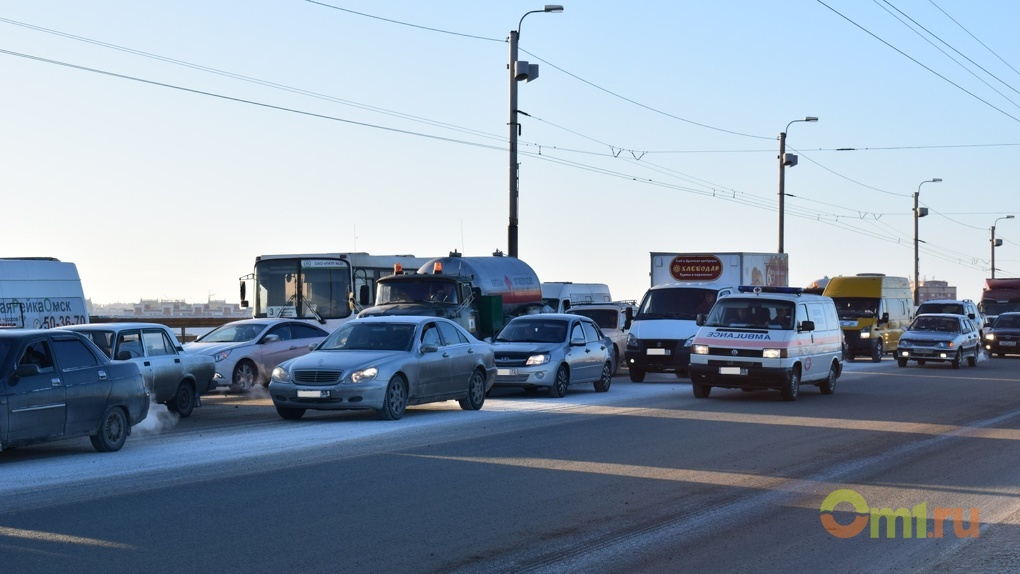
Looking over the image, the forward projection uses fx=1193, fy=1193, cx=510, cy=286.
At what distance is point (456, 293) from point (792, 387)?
7.96 m

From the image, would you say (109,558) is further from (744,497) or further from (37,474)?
(744,497)

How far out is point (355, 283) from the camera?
3453 centimetres

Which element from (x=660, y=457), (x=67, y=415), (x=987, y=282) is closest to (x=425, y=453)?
(x=660, y=457)

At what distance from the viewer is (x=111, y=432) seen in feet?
46.3

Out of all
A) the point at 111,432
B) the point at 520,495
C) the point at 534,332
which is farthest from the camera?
the point at 534,332

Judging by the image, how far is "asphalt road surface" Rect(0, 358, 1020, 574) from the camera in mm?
8266

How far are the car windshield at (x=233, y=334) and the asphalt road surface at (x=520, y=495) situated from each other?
557cm

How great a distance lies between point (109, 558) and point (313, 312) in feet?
81.0

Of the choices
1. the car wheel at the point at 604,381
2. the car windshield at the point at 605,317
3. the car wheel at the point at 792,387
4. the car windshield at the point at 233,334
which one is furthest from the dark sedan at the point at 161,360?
the car windshield at the point at 605,317

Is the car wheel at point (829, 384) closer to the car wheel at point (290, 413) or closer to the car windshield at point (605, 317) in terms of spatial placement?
the car windshield at point (605, 317)

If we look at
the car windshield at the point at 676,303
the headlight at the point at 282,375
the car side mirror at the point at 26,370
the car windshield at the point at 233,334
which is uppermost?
the car windshield at the point at 676,303

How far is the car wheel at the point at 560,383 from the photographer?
2247cm

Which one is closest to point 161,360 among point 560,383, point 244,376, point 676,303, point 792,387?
point 244,376

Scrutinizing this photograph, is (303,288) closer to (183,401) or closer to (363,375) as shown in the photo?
(183,401)
